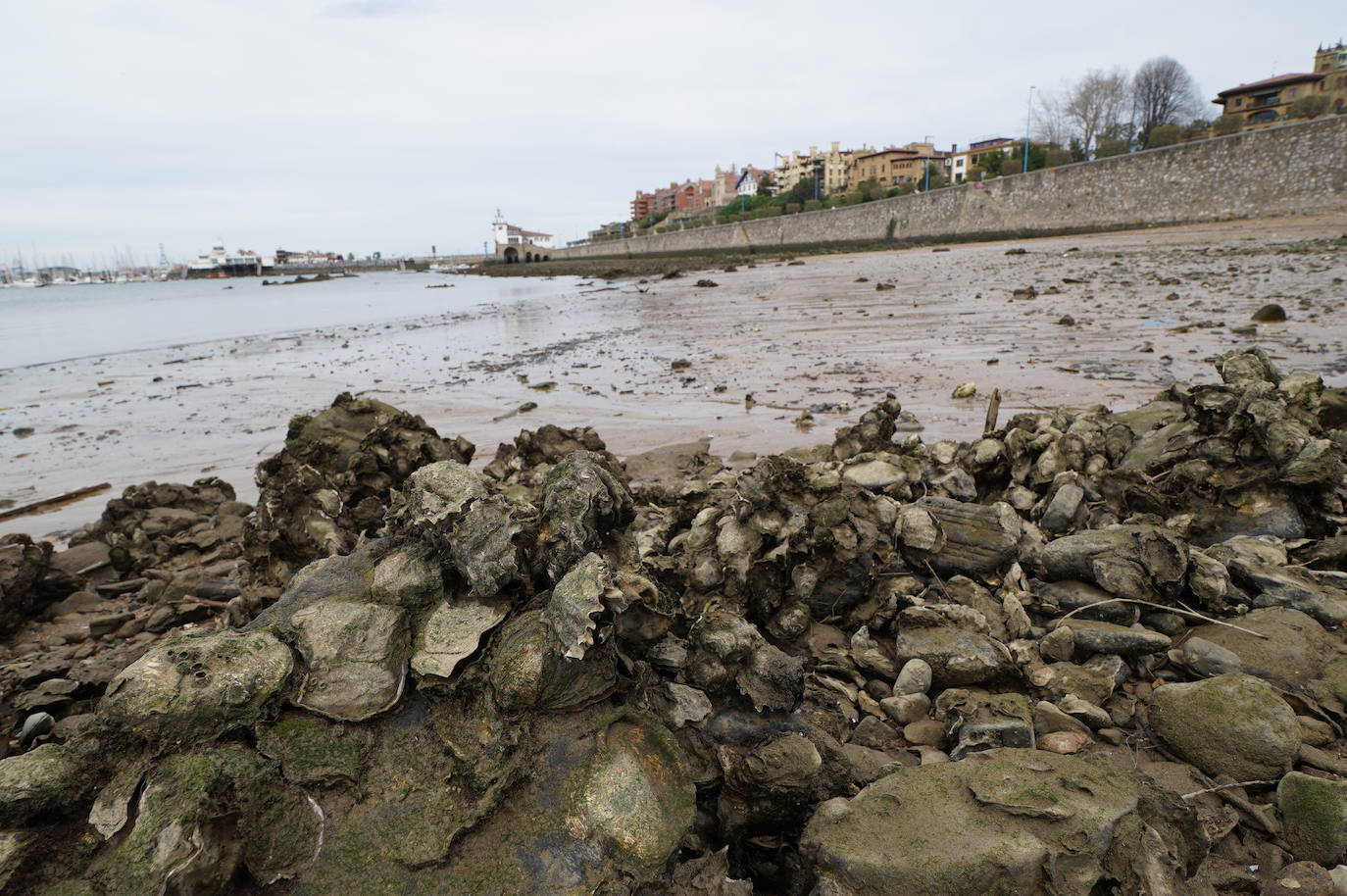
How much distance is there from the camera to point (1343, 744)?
6.89 ft

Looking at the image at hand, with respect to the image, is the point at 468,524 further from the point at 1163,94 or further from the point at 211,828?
the point at 1163,94

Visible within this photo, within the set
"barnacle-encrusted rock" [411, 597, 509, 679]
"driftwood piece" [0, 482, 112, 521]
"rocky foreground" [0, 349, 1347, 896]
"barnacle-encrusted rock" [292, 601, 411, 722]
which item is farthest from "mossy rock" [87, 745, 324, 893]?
"driftwood piece" [0, 482, 112, 521]

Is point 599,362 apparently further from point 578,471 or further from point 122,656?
point 578,471

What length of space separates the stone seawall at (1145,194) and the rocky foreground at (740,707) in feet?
108

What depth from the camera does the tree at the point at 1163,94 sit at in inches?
2365

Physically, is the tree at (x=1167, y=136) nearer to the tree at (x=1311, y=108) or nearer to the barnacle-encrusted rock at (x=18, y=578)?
the tree at (x=1311, y=108)

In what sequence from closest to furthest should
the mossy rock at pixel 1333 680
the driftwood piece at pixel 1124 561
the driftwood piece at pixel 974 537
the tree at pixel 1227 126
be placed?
the mossy rock at pixel 1333 680 → the driftwood piece at pixel 1124 561 → the driftwood piece at pixel 974 537 → the tree at pixel 1227 126

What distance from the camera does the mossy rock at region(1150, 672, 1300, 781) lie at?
6.56ft

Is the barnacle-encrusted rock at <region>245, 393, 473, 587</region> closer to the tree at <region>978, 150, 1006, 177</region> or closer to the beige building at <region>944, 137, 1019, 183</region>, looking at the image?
the tree at <region>978, 150, 1006, 177</region>

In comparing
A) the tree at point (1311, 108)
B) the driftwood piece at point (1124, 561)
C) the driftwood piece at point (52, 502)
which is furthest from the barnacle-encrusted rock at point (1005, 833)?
the tree at point (1311, 108)

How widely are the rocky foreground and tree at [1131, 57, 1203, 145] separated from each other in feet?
247

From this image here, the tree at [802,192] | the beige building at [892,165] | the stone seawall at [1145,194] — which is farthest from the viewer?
the beige building at [892,165]

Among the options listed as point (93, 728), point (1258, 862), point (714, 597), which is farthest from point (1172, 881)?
point (93, 728)

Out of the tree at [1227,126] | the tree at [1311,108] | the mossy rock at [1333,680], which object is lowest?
the mossy rock at [1333,680]
